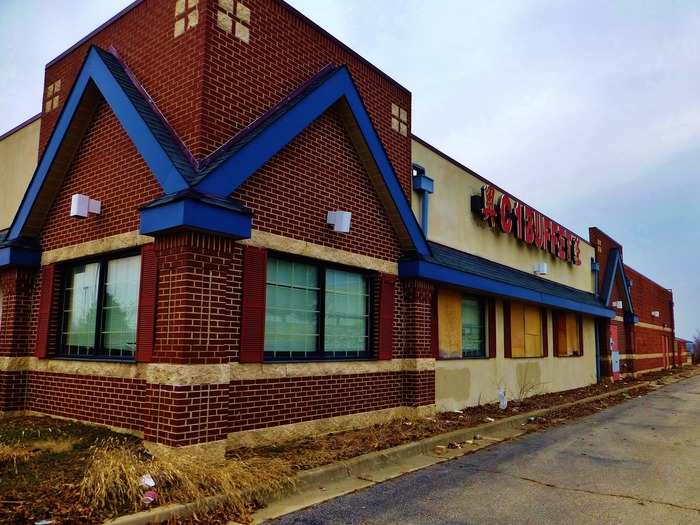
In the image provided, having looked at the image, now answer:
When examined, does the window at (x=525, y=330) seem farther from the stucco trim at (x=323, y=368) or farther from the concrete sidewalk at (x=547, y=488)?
the stucco trim at (x=323, y=368)

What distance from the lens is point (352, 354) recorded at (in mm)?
10539

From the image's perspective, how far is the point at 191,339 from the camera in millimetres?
7281

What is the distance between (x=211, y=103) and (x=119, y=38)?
3.23m

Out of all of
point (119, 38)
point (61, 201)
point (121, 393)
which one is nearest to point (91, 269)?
point (61, 201)

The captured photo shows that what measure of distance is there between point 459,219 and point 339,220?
6255 mm

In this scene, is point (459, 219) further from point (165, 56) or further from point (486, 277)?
point (165, 56)

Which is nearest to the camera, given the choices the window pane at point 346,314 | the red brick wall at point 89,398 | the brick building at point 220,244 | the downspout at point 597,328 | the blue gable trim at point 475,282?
the brick building at point 220,244

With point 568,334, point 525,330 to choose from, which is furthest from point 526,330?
point 568,334

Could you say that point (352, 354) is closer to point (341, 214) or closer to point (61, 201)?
point (341, 214)

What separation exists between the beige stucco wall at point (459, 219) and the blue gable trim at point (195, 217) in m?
6.44

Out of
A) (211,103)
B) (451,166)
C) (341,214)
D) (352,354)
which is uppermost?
(451,166)

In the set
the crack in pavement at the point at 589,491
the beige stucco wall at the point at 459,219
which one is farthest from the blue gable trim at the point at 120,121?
the beige stucco wall at the point at 459,219

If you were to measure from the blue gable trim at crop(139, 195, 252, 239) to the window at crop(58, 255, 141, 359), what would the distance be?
147 centimetres

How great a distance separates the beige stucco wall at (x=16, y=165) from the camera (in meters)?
12.5
